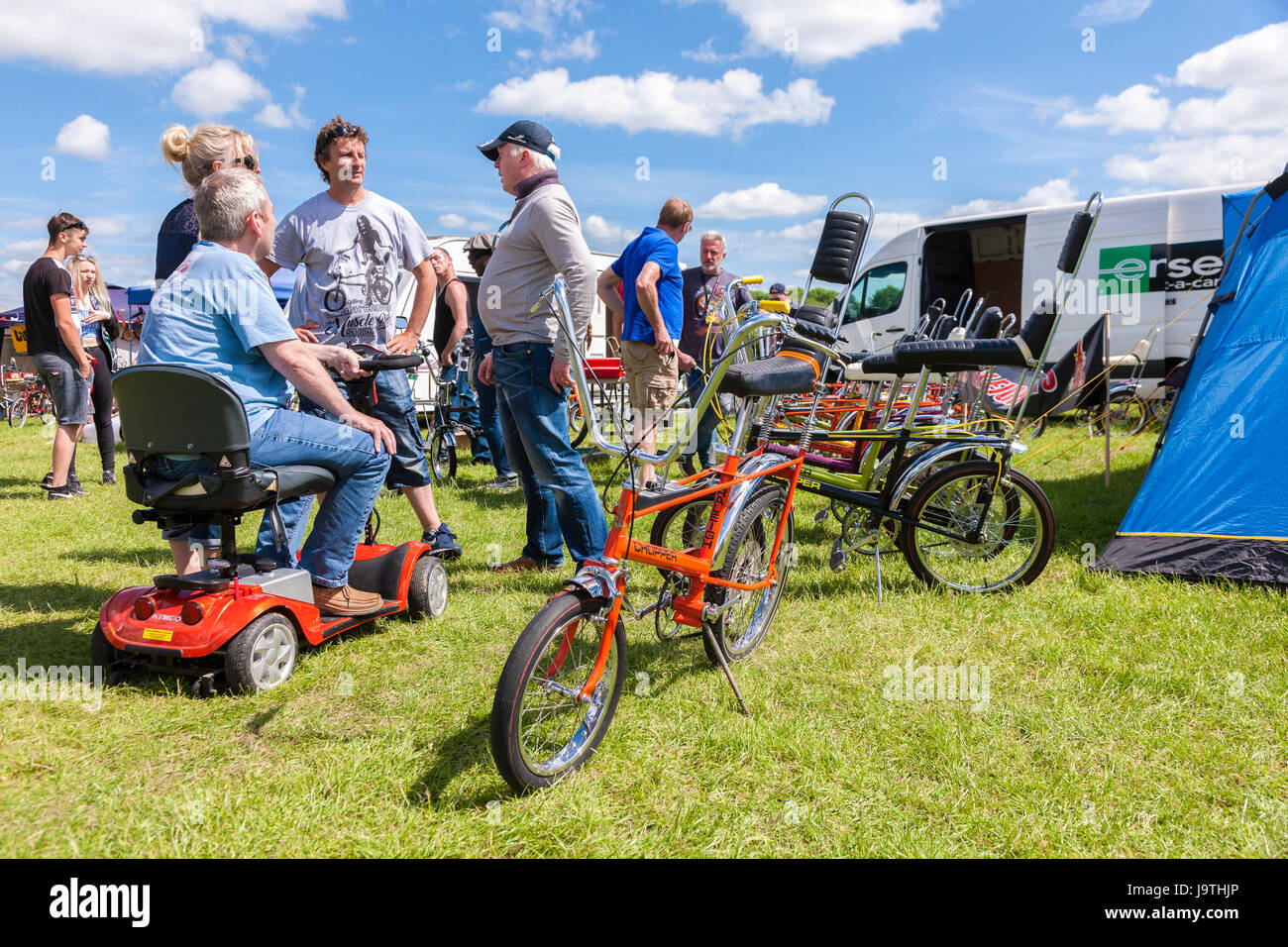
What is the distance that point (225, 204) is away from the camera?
283cm

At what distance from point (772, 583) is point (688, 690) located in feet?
2.12

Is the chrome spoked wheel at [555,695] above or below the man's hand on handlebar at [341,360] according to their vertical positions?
below

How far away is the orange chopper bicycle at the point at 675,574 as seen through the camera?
219cm

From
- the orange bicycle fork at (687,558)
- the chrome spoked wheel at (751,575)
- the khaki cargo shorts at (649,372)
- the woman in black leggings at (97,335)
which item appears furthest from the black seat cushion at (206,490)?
the woman in black leggings at (97,335)

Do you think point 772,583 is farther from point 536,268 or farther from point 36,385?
point 36,385

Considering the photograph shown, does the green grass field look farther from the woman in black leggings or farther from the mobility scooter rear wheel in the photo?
the woman in black leggings

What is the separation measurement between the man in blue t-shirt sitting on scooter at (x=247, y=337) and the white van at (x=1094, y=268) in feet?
29.7

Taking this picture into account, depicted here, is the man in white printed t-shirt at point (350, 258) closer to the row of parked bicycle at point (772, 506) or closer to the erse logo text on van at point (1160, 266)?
the row of parked bicycle at point (772, 506)

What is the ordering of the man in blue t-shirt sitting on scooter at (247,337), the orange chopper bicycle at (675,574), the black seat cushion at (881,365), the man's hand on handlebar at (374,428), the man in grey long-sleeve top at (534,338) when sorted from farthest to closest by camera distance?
the black seat cushion at (881,365), the man in grey long-sleeve top at (534,338), the man's hand on handlebar at (374,428), the man in blue t-shirt sitting on scooter at (247,337), the orange chopper bicycle at (675,574)

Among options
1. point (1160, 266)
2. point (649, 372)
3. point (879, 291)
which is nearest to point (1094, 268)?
point (1160, 266)

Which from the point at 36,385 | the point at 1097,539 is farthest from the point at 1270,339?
the point at 36,385

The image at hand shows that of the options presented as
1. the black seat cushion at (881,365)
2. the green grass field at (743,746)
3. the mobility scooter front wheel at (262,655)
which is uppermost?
the black seat cushion at (881,365)

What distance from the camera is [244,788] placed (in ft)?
7.41

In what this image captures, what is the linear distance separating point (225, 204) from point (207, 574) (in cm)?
137
